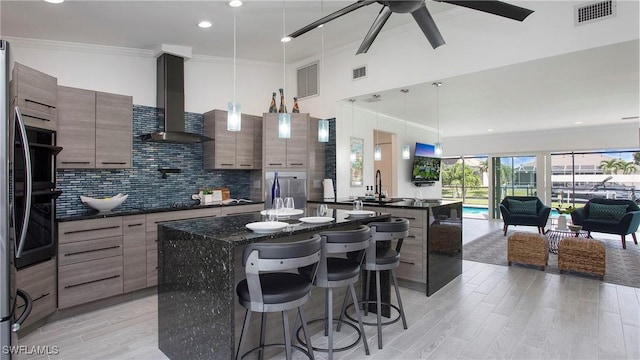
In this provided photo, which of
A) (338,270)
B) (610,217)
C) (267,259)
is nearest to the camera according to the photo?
(267,259)

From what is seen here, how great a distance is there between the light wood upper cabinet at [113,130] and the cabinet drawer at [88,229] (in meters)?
0.69

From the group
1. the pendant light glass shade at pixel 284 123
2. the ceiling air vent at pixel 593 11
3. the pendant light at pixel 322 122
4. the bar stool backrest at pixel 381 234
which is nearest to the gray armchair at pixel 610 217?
the ceiling air vent at pixel 593 11

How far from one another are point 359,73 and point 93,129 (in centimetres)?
345

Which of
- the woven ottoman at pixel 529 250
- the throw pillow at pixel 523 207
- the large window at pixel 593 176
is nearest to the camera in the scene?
the woven ottoman at pixel 529 250

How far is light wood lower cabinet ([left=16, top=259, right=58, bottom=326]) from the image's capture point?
103 inches

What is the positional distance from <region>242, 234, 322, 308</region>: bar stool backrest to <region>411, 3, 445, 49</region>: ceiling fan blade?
1941 mm

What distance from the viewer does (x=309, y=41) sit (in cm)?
464

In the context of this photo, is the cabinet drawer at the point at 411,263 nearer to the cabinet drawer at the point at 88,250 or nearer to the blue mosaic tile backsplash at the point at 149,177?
the blue mosaic tile backsplash at the point at 149,177

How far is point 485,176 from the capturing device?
10711mm

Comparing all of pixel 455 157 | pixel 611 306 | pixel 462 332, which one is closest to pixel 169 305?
pixel 462 332

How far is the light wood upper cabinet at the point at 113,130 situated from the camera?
3.58m

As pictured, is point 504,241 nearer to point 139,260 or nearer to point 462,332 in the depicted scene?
point 462,332

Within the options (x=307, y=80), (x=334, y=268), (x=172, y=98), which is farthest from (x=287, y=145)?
(x=334, y=268)

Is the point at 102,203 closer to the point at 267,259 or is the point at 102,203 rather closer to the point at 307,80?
the point at 267,259
